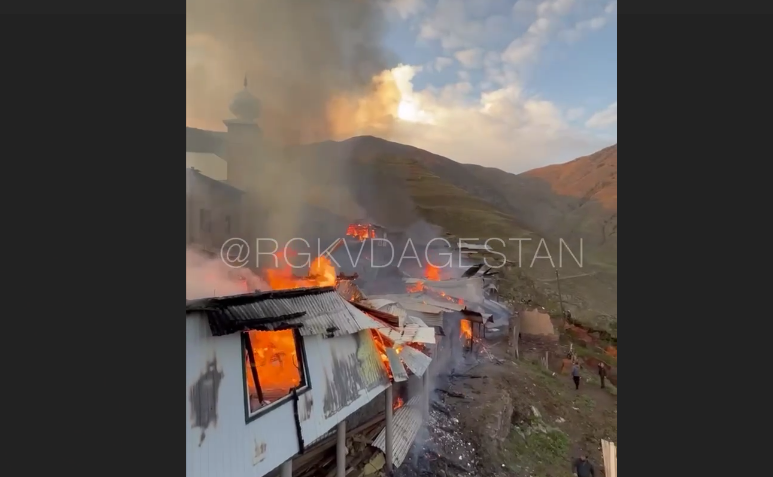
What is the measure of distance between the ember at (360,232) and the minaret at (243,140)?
1.26 m

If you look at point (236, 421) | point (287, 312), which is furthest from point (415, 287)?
point (236, 421)

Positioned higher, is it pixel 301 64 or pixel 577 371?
pixel 301 64

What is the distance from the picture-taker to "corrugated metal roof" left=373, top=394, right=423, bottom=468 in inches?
161

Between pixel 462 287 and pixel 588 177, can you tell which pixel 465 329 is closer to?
pixel 462 287

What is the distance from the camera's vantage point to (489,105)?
463 cm

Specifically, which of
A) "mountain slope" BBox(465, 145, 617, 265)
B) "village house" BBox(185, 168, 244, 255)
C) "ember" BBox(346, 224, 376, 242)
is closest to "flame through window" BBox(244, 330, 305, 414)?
"village house" BBox(185, 168, 244, 255)

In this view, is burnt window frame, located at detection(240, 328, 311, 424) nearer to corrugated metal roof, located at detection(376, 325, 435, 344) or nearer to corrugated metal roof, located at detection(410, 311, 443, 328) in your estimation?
corrugated metal roof, located at detection(376, 325, 435, 344)

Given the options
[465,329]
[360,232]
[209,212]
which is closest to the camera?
[209,212]

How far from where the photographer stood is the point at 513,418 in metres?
4.63

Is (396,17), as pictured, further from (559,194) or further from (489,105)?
(559,194)

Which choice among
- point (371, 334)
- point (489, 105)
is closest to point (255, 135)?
point (371, 334)

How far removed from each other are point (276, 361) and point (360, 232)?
177 centimetres
